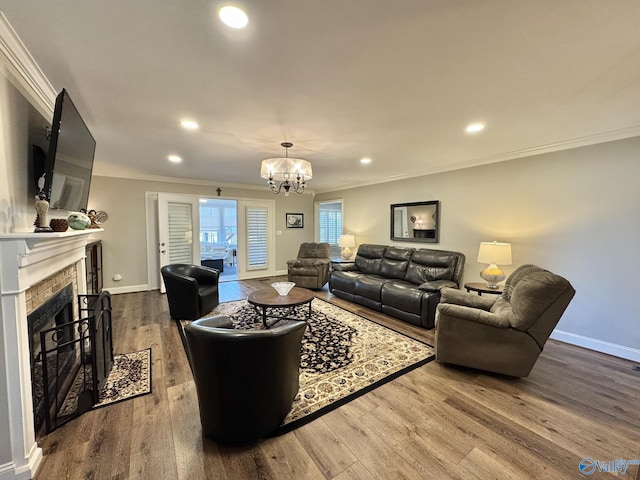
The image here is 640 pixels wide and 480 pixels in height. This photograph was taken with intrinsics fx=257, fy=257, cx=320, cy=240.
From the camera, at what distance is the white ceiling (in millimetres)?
1240

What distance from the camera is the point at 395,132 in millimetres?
2795

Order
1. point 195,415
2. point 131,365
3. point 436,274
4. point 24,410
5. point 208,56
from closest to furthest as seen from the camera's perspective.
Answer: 1. point 24,410
2. point 208,56
3. point 195,415
4. point 131,365
5. point 436,274

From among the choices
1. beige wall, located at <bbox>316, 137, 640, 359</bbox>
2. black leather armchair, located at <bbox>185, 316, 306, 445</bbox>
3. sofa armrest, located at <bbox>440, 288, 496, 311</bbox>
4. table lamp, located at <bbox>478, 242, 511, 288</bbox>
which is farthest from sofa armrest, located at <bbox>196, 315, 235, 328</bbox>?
beige wall, located at <bbox>316, 137, 640, 359</bbox>

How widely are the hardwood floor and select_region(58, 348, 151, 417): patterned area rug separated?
0.10 metres

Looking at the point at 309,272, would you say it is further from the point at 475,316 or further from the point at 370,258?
the point at 475,316

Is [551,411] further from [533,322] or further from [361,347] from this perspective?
[361,347]

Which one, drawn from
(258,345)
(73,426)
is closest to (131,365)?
(73,426)

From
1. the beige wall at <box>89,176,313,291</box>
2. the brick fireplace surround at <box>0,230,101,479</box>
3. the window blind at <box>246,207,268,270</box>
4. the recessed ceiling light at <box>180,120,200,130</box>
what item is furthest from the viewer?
the window blind at <box>246,207,268,270</box>

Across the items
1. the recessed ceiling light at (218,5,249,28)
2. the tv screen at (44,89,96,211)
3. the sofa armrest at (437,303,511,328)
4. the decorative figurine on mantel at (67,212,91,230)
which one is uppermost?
the recessed ceiling light at (218,5,249,28)

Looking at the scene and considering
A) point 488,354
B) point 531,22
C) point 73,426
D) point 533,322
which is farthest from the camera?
point 488,354

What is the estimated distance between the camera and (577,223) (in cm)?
301

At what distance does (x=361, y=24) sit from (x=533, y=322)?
→ 256 centimetres

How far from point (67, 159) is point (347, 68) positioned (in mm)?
2022

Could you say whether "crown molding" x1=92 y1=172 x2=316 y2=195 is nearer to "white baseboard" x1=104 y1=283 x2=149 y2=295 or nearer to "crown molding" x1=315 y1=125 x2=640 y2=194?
"white baseboard" x1=104 y1=283 x2=149 y2=295
